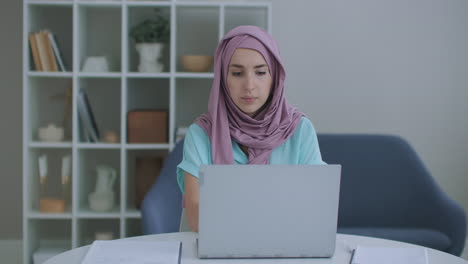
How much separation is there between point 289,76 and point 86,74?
1157 millimetres

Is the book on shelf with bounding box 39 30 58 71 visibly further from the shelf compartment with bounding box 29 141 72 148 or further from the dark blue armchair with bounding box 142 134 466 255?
the dark blue armchair with bounding box 142 134 466 255

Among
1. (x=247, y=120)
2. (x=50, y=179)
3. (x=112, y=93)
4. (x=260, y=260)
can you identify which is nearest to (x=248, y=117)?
(x=247, y=120)

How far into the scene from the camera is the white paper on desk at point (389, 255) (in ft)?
4.82

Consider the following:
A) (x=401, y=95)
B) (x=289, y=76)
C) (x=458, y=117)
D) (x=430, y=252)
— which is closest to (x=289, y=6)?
(x=289, y=76)

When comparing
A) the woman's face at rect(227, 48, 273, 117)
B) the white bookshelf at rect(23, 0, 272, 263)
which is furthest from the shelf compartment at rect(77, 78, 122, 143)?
the woman's face at rect(227, 48, 273, 117)

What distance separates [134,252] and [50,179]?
2299mm

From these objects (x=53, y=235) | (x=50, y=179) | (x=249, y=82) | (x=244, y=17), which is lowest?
(x=53, y=235)

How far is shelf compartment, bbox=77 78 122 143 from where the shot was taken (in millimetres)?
3609

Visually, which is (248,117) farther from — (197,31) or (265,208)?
(197,31)

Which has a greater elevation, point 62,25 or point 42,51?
point 62,25

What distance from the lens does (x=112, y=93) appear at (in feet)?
11.9
